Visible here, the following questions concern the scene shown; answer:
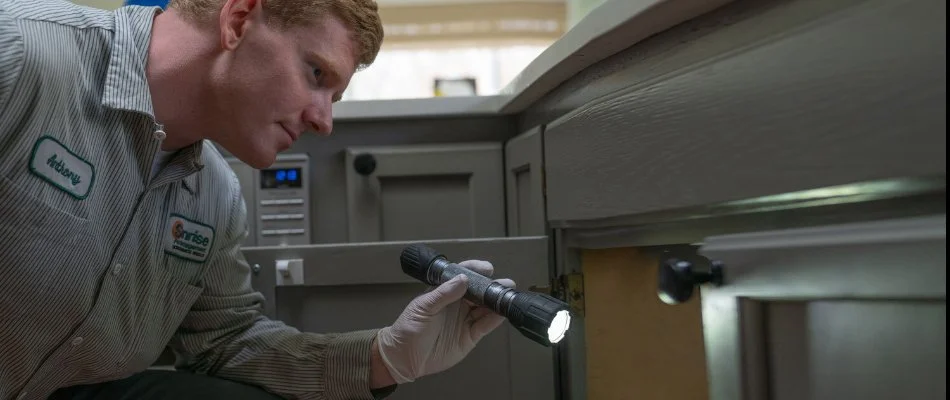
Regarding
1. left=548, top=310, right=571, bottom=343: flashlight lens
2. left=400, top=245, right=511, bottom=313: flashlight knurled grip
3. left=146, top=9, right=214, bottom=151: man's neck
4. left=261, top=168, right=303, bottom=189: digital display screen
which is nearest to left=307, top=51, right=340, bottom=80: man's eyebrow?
left=146, top=9, right=214, bottom=151: man's neck

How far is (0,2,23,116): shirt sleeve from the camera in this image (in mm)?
658

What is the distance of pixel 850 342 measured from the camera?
0.53m

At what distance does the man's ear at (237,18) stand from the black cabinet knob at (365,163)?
0.52 meters

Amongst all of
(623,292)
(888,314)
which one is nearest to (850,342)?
(888,314)

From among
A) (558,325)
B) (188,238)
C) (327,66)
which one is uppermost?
(327,66)

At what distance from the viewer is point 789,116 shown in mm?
546

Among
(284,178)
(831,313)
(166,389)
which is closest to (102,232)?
(166,389)

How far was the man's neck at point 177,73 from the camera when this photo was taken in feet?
2.57

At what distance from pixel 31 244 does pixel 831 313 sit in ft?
2.62

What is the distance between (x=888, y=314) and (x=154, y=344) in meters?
0.88

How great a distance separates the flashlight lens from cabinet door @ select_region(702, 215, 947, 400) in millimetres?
147

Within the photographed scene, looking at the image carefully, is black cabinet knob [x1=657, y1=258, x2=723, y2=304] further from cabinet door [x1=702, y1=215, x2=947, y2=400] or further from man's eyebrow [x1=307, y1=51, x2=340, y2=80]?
man's eyebrow [x1=307, y1=51, x2=340, y2=80]

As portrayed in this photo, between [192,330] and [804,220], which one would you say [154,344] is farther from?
[804,220]

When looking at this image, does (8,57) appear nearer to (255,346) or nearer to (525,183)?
(255,346)
